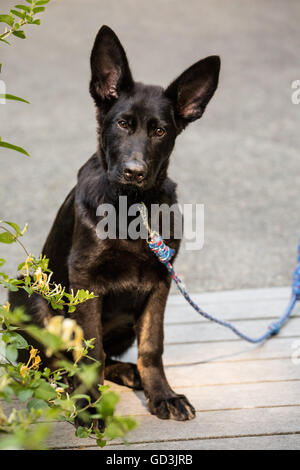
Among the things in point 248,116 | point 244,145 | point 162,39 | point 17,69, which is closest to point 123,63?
point 244,145

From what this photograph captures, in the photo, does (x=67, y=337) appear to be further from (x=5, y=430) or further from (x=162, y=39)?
(x=162, y=39)

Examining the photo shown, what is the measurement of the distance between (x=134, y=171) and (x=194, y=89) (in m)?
0.57

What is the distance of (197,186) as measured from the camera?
647 cm

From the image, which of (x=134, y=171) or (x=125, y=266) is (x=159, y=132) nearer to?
(x=134, y=171)

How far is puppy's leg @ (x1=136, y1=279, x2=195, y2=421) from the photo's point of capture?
2.17m

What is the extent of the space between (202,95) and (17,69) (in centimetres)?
780

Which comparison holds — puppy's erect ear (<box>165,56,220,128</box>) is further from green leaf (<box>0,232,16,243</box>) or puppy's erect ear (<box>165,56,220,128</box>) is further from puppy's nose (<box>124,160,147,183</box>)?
green leaf (<box>0,232,16,243</box>)

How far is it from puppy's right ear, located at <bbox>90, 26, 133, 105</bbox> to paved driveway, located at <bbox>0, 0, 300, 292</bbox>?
2037 millimetres

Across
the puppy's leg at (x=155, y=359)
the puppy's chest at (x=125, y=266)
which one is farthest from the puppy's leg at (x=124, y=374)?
the puppy's chest at (x=125, y=266)

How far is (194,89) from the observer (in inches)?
98.9

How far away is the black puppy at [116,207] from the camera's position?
2225 mm

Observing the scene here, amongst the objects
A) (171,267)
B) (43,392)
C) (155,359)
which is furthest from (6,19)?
(155,359)

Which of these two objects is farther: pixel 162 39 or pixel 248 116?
pixel 162 39

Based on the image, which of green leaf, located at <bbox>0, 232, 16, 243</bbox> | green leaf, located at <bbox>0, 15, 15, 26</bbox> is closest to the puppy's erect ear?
green leaf, located at <bbox>0, 15, 15, 26</bbox>
